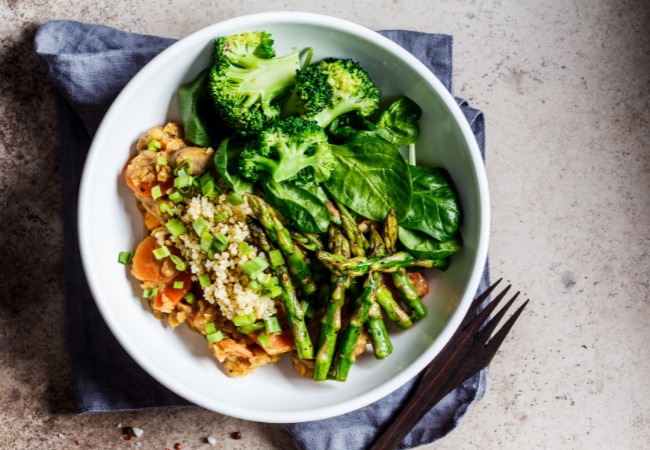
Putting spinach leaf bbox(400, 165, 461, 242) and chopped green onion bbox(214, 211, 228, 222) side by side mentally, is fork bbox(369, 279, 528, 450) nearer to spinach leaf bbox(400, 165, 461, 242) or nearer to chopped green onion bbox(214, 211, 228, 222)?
spinach leaf bbox(400, 165, 461, 242)

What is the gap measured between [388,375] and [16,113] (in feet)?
7.15

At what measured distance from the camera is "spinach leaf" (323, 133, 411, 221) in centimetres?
271

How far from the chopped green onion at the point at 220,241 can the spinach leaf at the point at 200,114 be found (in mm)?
423

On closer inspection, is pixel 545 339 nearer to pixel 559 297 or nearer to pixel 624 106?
pixel 559 297

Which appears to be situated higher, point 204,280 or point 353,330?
point 204,280

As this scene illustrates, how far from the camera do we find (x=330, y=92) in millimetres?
2668

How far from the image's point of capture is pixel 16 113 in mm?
3217

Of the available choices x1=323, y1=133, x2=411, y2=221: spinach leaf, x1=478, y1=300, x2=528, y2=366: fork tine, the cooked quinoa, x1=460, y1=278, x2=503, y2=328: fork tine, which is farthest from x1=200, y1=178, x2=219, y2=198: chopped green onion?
x1=478, y1=300, x2=528, y2=366: fork tine

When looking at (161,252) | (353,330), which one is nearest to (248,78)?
(161,252)

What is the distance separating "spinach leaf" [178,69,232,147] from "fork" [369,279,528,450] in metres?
1.45

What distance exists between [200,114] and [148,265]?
676 mm

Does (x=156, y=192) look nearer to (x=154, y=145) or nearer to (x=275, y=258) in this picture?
(x=154, y=145)

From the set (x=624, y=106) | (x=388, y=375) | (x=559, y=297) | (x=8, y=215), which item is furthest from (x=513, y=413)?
(x=8, y=215)

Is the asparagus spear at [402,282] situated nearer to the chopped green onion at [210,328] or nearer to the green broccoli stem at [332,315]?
the green broccoli stem at [332,315]
